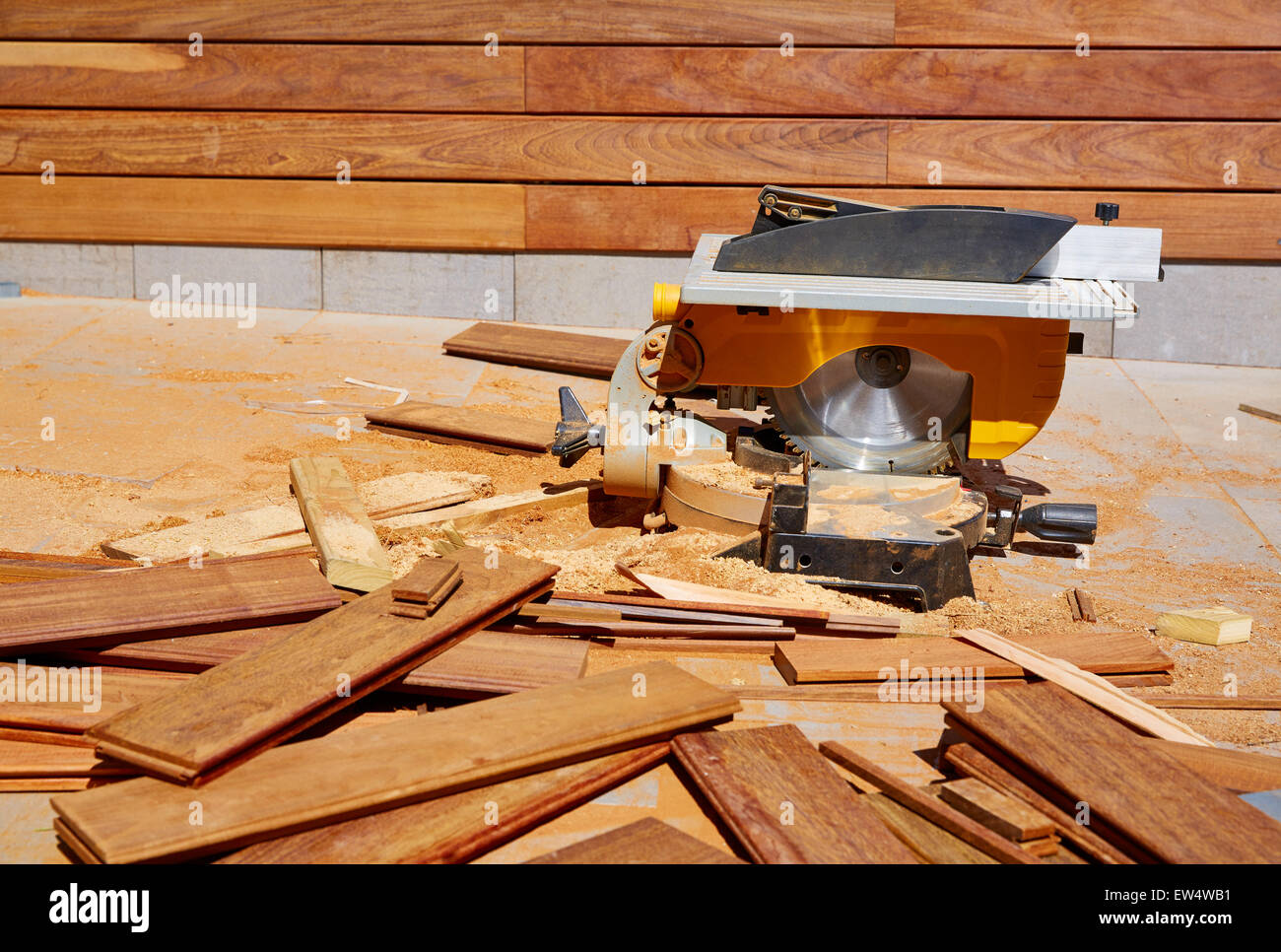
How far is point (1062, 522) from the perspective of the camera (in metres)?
3.81

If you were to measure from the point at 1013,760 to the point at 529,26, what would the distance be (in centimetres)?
568

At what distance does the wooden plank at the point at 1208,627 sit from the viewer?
132 inches

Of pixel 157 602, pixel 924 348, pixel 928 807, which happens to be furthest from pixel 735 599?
pixel 157 602

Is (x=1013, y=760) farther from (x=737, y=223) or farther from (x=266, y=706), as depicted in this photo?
(x=737, y=223)

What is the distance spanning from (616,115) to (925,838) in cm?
554

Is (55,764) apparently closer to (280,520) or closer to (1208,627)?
(280,520)

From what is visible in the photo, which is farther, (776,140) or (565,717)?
(776,140)

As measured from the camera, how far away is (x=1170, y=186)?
6.70 meters

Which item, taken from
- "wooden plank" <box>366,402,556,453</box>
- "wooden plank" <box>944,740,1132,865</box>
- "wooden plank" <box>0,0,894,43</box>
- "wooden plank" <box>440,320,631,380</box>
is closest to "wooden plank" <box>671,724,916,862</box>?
"wooden plank" <box>944,740,1132,865</box>

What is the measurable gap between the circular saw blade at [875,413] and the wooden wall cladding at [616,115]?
136 inches

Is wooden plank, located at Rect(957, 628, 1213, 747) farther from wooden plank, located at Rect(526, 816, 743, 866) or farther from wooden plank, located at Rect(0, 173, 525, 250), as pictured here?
wooden plank, located at Rect(0, 173, 525, 250)

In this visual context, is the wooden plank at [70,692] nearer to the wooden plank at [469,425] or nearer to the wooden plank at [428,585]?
the wooden plank at [428,585]
